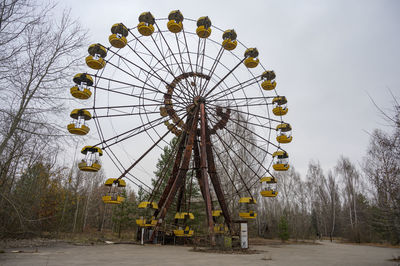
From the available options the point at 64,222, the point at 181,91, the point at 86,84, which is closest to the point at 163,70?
the point at 181,91

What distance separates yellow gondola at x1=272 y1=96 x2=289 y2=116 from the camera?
61.4 ft

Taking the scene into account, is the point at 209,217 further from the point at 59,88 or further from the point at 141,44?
the point at 141,44

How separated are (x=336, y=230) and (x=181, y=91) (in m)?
49.4

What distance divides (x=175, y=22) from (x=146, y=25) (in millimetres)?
1905

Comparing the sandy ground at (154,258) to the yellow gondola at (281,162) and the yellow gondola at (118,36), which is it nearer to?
the yellow gondola at (281,162)

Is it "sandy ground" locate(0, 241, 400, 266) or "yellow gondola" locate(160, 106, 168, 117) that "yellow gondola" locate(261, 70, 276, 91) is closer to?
"yellow gondola" locate(160, 106, 168, 117)

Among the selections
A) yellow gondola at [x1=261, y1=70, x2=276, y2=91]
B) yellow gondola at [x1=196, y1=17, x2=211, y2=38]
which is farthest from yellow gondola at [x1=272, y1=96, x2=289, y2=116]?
yellow gondola at [x1=196, y1=17, x2=211, y2=38]

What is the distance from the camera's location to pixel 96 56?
52.8 ft

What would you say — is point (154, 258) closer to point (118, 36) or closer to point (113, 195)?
point (113, 195)

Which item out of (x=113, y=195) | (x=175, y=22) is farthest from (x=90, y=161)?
(x=175, y=22)

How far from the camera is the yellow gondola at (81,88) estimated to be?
44.4ft

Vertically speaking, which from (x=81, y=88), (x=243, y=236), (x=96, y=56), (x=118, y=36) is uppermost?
(x=118, y=36)

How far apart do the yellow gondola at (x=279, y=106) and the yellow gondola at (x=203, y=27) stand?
6856mm

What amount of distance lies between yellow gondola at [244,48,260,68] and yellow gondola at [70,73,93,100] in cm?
1106
